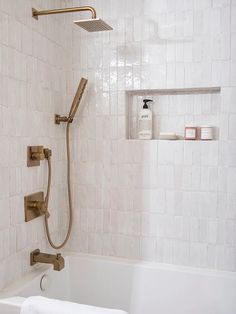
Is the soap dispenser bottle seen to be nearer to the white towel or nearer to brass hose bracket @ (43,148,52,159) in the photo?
brass hose bracket @ (43,148,52,159)

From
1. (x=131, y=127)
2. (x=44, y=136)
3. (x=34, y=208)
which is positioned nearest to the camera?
(x=34, y=208)

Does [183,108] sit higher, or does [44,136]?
[183,108]

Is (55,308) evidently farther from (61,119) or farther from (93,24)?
(93,24)

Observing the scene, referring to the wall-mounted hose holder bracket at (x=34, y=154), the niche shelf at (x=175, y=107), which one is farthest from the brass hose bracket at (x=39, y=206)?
the niche shelf at (x=175, y=107)

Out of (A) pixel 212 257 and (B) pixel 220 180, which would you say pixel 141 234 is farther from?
(B) pixel 220 180

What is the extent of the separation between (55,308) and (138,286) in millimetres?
818

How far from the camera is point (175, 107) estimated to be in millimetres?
2240

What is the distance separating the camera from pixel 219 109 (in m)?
2.15

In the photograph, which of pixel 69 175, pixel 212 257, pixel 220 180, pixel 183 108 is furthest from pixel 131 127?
pixel 212 257

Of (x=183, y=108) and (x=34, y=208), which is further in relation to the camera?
(x=183, y=108)

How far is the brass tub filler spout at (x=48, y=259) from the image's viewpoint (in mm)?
1970

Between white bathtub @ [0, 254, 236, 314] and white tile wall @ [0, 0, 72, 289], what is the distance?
239 millimetres

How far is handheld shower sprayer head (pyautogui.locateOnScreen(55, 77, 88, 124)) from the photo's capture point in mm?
2240

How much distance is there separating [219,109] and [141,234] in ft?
3.00
